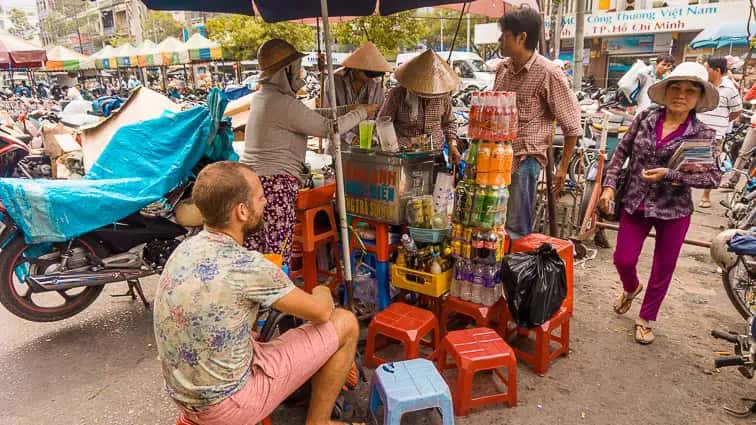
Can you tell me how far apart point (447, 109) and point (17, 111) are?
49.8ft

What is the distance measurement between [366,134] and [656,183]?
6.10ft

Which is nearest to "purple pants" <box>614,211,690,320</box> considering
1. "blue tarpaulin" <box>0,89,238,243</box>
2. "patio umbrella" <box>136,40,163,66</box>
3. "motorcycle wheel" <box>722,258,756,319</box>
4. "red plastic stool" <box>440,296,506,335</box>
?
"motorcycle wheel" <box>722,258,756,319</box>

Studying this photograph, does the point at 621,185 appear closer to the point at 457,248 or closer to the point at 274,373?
the point at 457,248

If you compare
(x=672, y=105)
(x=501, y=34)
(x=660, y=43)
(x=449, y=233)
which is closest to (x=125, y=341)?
(x=449, y=233)

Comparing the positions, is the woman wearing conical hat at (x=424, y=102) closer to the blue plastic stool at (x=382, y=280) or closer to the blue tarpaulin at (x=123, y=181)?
the blue plastic stool at (x=382, y=280)

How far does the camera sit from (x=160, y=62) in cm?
1598

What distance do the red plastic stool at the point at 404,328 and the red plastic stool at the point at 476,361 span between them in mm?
162

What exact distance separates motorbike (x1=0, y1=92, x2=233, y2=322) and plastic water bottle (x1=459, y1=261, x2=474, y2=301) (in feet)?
6.56

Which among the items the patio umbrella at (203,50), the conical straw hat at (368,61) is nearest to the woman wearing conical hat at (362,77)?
the conical straw hat at (368,61)

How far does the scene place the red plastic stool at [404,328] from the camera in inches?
105

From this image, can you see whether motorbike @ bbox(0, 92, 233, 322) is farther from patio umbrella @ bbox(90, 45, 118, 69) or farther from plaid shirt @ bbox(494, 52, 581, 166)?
patio umbrella @ bbox(90, 45, 118, 69)

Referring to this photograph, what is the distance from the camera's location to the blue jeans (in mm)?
3318

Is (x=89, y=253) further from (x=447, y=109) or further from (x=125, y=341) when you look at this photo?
(x=447, y=109)

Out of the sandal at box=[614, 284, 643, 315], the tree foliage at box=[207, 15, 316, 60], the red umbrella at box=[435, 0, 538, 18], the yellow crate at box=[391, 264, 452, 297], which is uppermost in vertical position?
the tree foliage at box=[207, 15, 316, 60]
